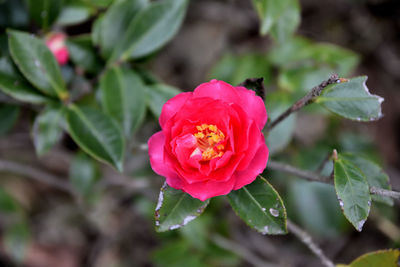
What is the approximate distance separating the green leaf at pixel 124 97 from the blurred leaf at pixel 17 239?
1.33 metres

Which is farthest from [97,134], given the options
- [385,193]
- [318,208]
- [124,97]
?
[318,208]

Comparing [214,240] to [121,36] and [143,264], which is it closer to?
[143,264]

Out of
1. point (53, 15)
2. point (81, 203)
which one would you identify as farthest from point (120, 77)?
point (81, 203)

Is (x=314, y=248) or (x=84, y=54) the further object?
(x=84, y=54)

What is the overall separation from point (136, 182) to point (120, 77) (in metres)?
0.95

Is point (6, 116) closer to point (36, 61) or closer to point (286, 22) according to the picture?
point (36, 61)

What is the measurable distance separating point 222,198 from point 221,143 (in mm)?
1266

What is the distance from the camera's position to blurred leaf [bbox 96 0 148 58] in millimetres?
1527

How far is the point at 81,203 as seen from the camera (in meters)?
2.30

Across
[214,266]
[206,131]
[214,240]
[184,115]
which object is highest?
[184,115]

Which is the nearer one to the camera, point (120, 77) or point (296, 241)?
point (120, 77)

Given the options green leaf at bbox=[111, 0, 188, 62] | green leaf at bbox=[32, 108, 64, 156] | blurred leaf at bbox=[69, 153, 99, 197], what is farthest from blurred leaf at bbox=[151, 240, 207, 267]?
green leaf at bbox=[111, 0, 188, 62]

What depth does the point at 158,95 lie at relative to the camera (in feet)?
5.08

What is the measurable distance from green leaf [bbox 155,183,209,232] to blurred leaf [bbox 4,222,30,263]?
168 centimetres
